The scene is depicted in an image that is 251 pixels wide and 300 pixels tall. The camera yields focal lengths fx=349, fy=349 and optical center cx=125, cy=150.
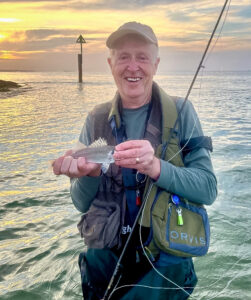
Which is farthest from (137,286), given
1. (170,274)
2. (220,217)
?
(220,217)

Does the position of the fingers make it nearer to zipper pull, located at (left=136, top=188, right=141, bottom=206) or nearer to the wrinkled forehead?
zipper pull, located at (left=136, top=188, right=141, bottom=206)

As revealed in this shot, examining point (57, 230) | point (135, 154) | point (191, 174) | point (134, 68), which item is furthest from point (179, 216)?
point (57, 230)

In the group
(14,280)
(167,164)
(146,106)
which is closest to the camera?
(167,164)

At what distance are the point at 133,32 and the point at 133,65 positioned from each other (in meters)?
0.32

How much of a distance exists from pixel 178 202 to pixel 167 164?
0.43 meters

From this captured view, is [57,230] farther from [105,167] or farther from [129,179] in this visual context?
[105,167]

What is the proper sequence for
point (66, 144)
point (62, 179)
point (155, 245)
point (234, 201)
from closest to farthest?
point (155, 245) → point (234, 201) → point (62, 179) → point (66, 144)

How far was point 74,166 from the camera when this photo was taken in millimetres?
3223

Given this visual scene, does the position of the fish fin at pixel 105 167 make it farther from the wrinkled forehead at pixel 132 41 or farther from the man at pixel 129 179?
the wrinkled forehead at pixel 132 41

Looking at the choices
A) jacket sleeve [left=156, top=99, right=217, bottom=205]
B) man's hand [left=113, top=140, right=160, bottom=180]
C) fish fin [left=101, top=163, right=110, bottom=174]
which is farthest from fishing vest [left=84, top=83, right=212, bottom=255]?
man's hand [left=113, top=140, right=160, bottom=180]

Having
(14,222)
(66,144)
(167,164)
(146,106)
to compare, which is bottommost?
(66,144)

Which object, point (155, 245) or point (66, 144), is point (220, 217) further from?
point (66, 144)

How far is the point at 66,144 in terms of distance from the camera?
12.3 meters

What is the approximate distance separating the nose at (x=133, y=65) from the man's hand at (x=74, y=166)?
40.6 inches
